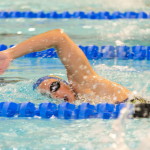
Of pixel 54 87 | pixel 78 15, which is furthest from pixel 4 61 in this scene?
pixel 78 15

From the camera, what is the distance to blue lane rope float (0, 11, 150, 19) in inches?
249

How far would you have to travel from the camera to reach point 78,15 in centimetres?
646

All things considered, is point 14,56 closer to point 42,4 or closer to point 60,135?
point 60,135

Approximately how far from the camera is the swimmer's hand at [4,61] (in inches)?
99.5

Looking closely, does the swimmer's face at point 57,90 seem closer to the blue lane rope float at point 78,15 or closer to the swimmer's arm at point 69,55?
the swimmer's arm at point 69,55

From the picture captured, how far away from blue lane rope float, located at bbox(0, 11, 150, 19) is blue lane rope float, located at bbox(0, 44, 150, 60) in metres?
1.57

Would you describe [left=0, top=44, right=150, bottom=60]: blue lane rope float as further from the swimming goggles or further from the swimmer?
the swimming goggles

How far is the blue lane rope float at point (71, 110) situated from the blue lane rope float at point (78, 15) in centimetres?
350

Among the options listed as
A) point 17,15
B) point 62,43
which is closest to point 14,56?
point 62,43

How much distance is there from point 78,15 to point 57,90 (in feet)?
12.2

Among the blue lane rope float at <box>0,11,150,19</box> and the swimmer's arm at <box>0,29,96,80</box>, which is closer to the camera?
the swimmer's arm at <box>0,29,96,80</box>

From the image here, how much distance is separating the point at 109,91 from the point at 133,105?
18 centimetres

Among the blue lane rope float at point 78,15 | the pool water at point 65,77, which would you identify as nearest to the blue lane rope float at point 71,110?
the pool water at point 65,77

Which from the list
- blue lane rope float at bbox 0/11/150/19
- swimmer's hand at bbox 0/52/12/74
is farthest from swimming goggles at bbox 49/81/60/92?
blue lane rope float at bbox 0/11/150/19
